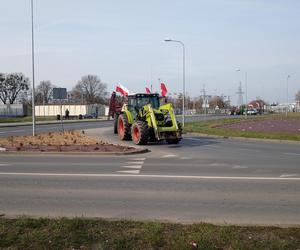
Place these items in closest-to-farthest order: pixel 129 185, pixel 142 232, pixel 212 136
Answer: pixel 142 232 → pixel 129 185 → pixel 212 136

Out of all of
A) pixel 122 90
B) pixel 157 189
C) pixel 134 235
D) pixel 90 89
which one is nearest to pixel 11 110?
pixel 90 89

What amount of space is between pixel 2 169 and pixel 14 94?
106 metres

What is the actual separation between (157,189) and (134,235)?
13.9 ft

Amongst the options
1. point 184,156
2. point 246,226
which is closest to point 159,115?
point 184,156

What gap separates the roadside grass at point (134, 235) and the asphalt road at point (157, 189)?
1034 millimetres

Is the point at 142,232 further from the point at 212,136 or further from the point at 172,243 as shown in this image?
the point at 212,136

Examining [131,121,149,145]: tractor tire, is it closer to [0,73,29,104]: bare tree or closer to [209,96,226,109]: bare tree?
[0,73,29,104]: bare tree

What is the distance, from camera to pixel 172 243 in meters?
5.22

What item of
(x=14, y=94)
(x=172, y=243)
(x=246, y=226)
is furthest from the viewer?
(x=14, y=94)

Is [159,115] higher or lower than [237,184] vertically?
higher

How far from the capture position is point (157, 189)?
31.9ft

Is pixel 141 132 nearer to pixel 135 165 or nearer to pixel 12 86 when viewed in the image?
pixel 135 165

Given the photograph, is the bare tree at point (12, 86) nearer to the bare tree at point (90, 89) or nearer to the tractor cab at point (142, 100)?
the bare tree at point (90, 89)

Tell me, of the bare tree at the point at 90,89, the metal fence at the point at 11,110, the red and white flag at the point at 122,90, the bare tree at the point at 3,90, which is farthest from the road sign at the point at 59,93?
the bare tree at the point at 90,89
